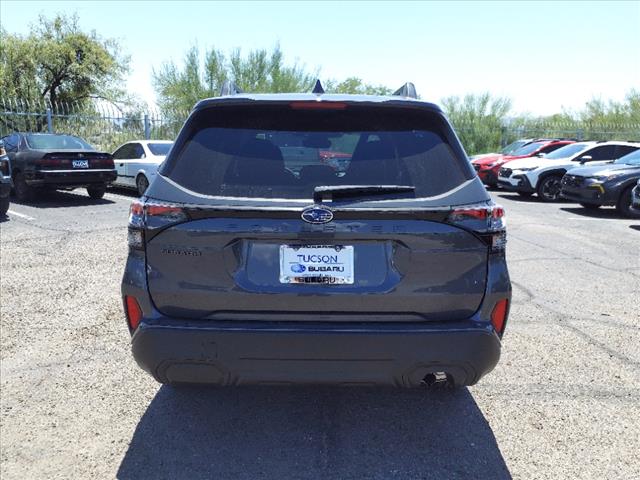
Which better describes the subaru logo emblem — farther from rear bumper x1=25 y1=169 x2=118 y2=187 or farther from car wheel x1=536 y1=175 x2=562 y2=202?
car wheel x1=536 y1=175 x2=562 y2=202

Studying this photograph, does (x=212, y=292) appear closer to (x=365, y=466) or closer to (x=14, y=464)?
(x=365, y=466)

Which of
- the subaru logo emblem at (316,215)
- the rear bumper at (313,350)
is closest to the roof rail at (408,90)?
the subaru logo emblem at (316,215)

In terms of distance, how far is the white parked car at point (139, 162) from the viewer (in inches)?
529

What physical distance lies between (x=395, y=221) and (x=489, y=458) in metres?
1.35

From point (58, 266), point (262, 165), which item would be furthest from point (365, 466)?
point (58, 266)

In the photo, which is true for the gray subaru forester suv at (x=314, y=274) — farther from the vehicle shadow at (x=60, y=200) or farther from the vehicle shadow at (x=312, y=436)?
the vehicle shadow at (x=60, y=200)

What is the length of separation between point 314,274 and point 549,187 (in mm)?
14305

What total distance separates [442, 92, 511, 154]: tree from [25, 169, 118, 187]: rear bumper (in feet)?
68.7

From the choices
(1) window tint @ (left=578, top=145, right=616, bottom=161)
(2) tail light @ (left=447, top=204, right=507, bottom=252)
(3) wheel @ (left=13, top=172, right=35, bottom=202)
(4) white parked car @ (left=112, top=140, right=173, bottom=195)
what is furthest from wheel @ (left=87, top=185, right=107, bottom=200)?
(1) window tint @ (left=578, top=145, right=616, bottom=161)

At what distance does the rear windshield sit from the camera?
2664 mm

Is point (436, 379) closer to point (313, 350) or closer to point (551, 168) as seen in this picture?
point (313, 350)

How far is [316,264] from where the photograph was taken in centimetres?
257

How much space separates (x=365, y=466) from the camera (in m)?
2.79

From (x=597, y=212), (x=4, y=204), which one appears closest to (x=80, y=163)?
(x=4, y=204)
